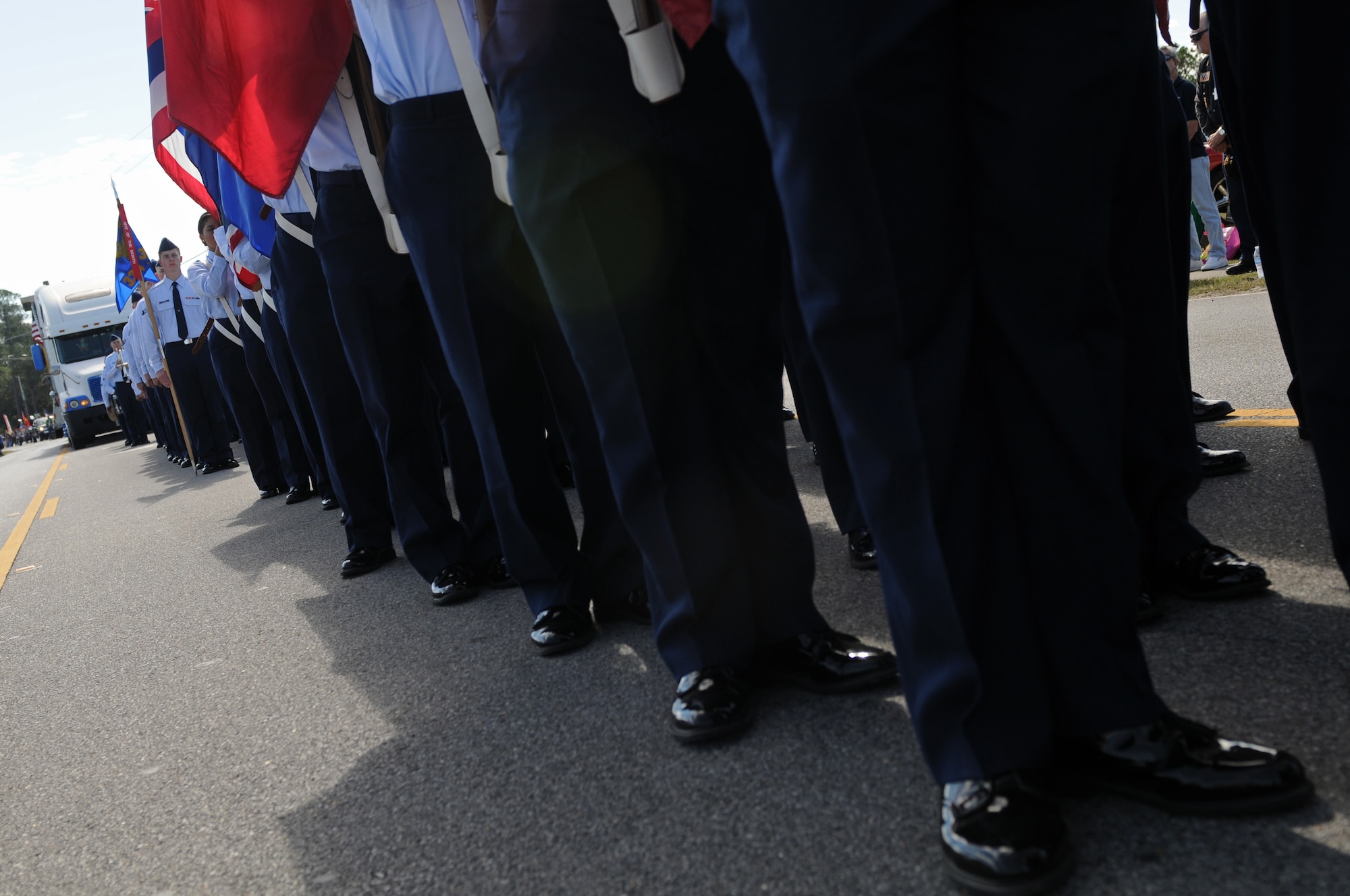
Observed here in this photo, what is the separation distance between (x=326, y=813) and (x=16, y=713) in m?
1.90

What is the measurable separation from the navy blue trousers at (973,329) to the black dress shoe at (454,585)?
2.46 metres

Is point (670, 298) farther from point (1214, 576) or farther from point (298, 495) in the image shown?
point (298, 495)

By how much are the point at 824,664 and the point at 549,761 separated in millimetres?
589

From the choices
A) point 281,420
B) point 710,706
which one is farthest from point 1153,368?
point 281,420

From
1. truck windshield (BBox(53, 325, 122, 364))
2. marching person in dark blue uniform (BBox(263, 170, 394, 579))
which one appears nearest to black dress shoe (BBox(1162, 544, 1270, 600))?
marching person in dark blue uniform (BBox(263, 170, 394, 579))

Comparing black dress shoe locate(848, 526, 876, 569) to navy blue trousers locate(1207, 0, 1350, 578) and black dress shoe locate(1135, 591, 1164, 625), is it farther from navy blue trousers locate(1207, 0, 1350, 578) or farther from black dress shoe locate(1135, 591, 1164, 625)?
navy blue trousers locate(1207, 0, 1350, 578)

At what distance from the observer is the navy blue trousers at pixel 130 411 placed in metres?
25.9

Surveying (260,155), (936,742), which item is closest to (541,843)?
(936,742)

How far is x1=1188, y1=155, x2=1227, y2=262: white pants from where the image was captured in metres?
9.95

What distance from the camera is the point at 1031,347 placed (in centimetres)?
157

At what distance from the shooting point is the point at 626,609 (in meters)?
3.11

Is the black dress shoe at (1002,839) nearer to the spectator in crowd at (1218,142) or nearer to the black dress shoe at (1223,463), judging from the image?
the black dress shoe at (1223,463)

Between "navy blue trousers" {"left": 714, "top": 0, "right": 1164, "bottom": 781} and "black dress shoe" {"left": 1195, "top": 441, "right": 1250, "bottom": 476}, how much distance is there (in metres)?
1.94

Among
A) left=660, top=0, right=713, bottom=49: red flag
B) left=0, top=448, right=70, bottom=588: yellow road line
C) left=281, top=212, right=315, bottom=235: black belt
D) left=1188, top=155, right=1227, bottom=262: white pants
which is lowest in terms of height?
left=0, top=448, right=70, bottom=588: yellow road line
